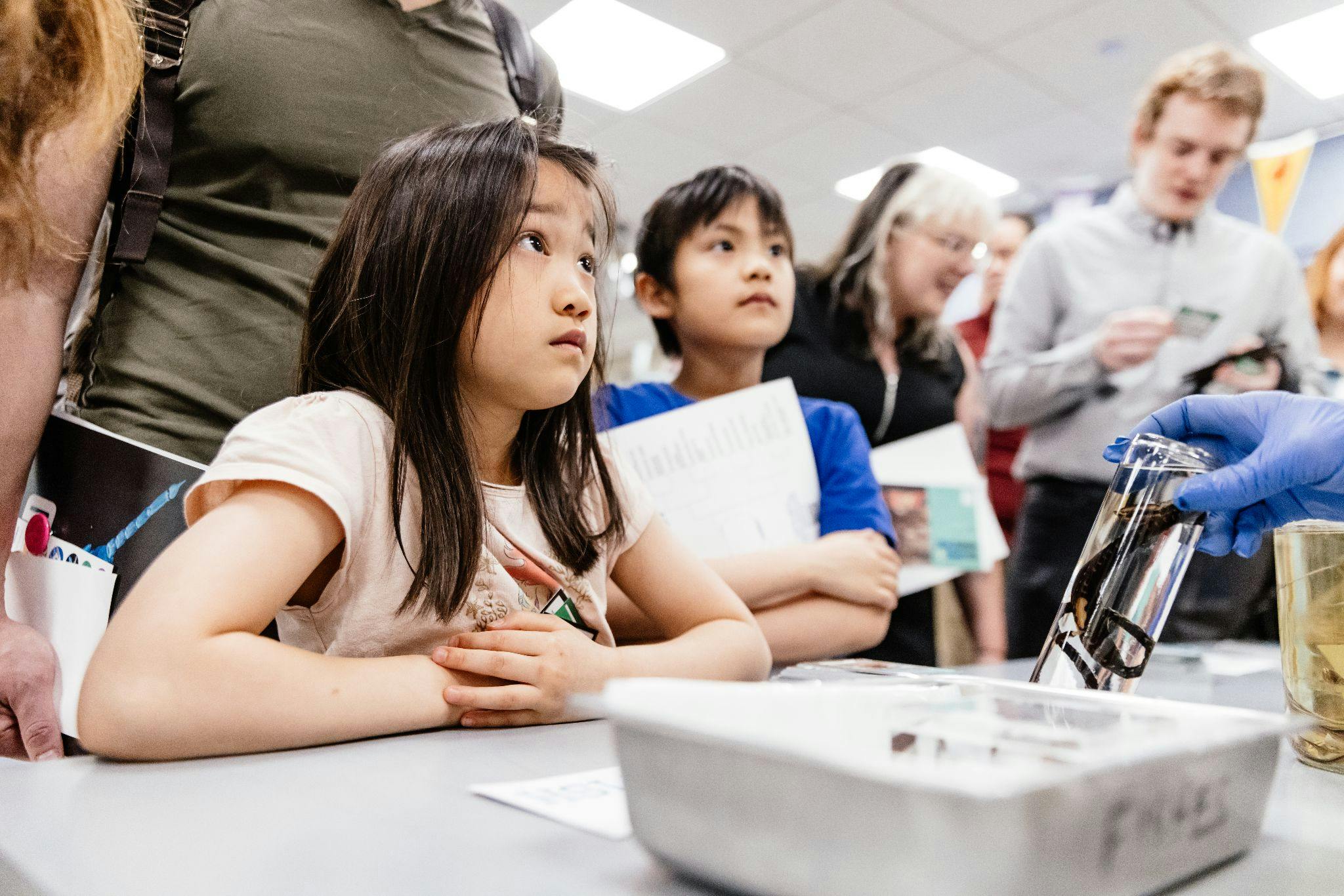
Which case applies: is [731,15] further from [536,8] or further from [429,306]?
[429,306]

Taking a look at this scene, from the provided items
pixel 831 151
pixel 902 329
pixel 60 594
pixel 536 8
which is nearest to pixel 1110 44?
pixel 831 151

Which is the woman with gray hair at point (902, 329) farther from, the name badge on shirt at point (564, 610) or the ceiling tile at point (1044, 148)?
the ceiling tile at point (1044, 148)

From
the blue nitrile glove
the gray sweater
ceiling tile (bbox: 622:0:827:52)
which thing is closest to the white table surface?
the blue nitrile glove

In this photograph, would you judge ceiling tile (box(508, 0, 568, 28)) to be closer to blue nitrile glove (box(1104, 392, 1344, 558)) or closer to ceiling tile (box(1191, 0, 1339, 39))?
ceiling tile (box(1191, 0, 1339, 39))

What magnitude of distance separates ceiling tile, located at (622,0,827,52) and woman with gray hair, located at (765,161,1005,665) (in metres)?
1.71

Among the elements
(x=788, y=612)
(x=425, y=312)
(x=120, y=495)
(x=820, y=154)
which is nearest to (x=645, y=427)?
(x=788, y=612)

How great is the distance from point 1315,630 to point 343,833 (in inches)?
19.8

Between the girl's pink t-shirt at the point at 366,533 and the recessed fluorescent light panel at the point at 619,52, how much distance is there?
2.57m

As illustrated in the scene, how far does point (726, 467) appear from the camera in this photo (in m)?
1.10

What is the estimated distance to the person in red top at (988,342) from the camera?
2025 mm

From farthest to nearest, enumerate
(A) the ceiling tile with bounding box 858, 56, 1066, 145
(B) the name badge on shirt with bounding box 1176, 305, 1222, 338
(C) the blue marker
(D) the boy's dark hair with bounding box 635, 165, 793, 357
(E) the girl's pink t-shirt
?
(A) the ceiling tile with bounding box 858, 56, 1066, 145
(B) the name badge on shirt with bounding box 1176, 305, 1222, 338
(D) the boy's dark hair with bounding box 635, 165, 793, 357
(C) the blue marker
(E) the girl's pink t-shirt

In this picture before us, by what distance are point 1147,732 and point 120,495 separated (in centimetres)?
71

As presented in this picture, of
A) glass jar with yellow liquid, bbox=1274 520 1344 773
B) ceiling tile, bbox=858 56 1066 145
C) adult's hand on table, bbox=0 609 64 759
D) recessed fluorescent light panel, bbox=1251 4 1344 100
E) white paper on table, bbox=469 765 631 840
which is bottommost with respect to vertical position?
adult's hand on table, bbox=0 609 64 759

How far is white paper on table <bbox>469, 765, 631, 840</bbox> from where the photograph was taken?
0.35 metres
